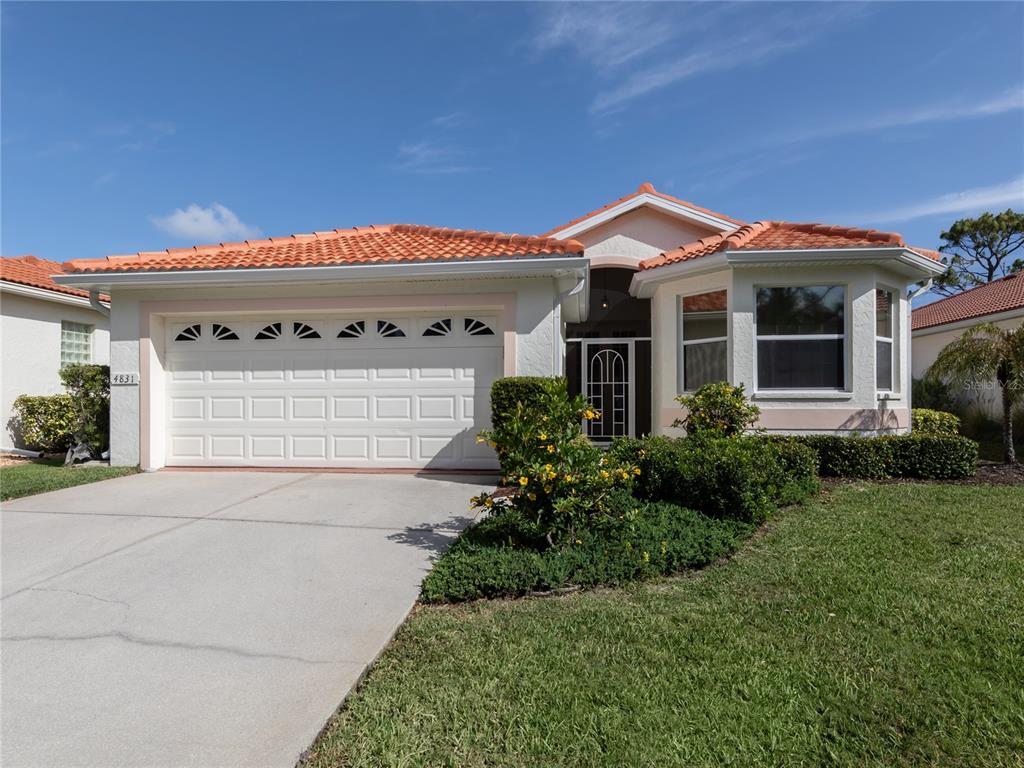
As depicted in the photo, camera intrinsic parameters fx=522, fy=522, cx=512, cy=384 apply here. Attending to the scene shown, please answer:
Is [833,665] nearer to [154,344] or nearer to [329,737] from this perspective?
[329,737]

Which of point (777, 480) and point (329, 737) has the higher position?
point (777, 480)

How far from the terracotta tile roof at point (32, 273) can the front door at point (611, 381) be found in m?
10.1

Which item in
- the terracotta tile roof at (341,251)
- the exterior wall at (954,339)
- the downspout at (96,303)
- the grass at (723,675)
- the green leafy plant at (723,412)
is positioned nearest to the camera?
the grass at (723,675)

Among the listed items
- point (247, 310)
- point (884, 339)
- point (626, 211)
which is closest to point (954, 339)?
point (884, 339)

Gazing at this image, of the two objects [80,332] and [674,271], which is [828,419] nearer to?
[674,271]

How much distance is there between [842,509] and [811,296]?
4.27m

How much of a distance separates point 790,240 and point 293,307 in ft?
27.8

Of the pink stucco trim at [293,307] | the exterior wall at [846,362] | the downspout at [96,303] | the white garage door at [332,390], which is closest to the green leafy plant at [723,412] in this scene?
the exterior wall at [846,362]

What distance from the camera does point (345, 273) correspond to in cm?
820

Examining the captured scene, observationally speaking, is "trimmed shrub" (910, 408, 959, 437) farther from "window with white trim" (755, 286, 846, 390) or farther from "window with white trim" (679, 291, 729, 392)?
"window with white trim" (679, 291, 729, 392)

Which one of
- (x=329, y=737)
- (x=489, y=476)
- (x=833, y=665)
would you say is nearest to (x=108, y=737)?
(x=329, y=737)

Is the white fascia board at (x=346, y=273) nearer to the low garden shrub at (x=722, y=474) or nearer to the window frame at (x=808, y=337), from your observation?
the low garden shrub at (x=722, y=474)

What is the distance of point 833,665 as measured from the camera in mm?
2781

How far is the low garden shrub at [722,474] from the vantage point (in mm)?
5395
